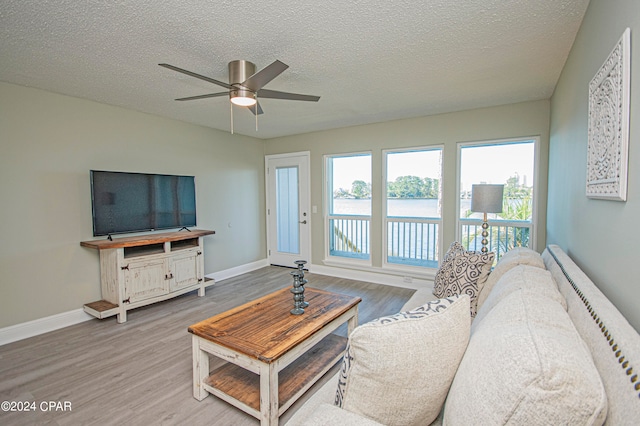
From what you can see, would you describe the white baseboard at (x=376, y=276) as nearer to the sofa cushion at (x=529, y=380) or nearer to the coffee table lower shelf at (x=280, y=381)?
the coffee table lower shelf at (x=280, y=381)

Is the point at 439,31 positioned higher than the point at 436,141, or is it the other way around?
the point at 439,31

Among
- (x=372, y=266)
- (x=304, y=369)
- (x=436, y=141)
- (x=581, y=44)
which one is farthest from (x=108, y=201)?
(x=581, y=44)

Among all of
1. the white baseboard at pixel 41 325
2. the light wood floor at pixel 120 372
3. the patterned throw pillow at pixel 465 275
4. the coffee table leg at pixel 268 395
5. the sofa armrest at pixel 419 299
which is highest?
the patterned throw pillow at pixel 465 275

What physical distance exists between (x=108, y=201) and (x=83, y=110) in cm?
105

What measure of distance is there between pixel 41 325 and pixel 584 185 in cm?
475

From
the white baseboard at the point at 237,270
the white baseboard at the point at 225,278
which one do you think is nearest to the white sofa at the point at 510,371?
the white baseboard at the point at 225,278

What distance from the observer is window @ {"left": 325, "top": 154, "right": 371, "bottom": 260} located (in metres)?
4.87

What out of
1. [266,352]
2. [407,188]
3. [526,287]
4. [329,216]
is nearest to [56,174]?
[266,352]

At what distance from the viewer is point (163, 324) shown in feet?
10.5

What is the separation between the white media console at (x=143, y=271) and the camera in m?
3.20

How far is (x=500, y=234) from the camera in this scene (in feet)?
12.8

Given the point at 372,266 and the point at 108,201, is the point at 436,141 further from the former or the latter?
the point at 108,201

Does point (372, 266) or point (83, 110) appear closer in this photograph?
point (83, 110)

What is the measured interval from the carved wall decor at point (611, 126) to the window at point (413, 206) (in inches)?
108
